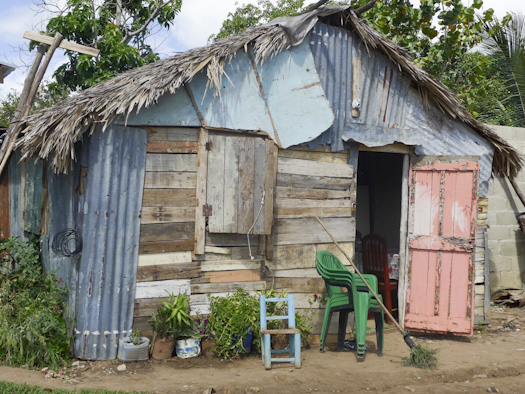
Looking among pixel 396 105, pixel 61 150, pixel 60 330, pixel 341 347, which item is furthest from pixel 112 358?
pixel 396 105

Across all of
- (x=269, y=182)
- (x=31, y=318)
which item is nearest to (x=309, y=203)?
(x=269, y=182)

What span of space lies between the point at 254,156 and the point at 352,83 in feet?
5.69

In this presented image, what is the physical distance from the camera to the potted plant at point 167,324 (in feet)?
18.7

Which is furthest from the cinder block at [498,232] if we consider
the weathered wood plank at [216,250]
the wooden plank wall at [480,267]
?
the weathered wood plank at [216,250]

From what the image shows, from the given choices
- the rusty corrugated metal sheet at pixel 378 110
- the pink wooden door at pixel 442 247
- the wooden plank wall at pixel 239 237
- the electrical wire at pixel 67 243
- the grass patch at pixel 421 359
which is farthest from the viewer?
the pink wooden door at pixel 442 247

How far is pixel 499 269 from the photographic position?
9477 millimetres

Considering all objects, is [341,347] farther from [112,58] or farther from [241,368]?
[112,58]

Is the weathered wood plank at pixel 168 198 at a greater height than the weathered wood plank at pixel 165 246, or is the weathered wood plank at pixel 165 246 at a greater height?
the weathered wood plank at pixel 168 198

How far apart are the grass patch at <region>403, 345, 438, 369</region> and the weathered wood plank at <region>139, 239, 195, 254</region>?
8.63ft

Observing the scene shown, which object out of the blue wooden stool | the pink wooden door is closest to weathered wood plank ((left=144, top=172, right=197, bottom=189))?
the blue wooden stool

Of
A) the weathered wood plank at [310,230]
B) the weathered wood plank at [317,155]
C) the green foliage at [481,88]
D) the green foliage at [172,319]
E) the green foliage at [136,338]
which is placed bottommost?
the green foliage at [136,338]

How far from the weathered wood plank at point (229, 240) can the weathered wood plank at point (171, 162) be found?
0.78 meters

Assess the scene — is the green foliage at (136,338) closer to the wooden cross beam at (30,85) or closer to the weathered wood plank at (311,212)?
the weathered wood plank at (311,212)

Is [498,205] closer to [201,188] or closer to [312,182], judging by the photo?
[312,182]
